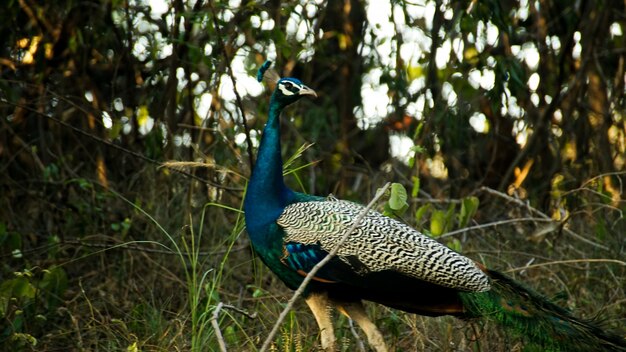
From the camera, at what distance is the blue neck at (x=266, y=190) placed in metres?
4.37

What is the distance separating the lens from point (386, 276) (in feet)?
13.5

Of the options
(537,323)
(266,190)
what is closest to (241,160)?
(266,190)

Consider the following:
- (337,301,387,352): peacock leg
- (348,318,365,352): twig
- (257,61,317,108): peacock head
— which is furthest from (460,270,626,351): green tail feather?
(257,61,317,108): peacock head

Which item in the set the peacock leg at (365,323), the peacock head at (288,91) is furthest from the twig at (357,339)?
the peacock head at (288,91)

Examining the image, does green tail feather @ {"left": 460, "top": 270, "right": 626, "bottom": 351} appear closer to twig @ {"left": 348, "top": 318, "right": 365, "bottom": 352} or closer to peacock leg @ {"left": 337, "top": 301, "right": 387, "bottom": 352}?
peacock leg @ {"left": 337, "top": 301, "right": 387, "bottom": 352}

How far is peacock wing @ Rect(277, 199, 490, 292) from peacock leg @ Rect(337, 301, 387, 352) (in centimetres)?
27

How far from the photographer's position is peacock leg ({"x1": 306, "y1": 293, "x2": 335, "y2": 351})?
13.9 feet

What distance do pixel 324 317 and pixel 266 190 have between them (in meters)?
0.60

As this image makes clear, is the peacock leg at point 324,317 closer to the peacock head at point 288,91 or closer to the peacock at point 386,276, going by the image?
the peacock at point 386,276

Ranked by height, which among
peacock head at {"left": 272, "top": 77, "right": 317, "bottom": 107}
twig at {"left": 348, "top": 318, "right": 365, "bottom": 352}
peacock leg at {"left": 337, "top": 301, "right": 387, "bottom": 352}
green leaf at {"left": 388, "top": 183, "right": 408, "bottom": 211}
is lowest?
twig at {"left": 348, "top": 318, "right": 365, "bottom": 352}

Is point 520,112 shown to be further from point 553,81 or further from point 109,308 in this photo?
point 109,308

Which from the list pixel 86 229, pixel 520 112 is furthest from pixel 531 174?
pixel 86 229

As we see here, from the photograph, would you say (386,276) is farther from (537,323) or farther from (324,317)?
(537,323)

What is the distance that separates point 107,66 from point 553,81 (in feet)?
11.2
